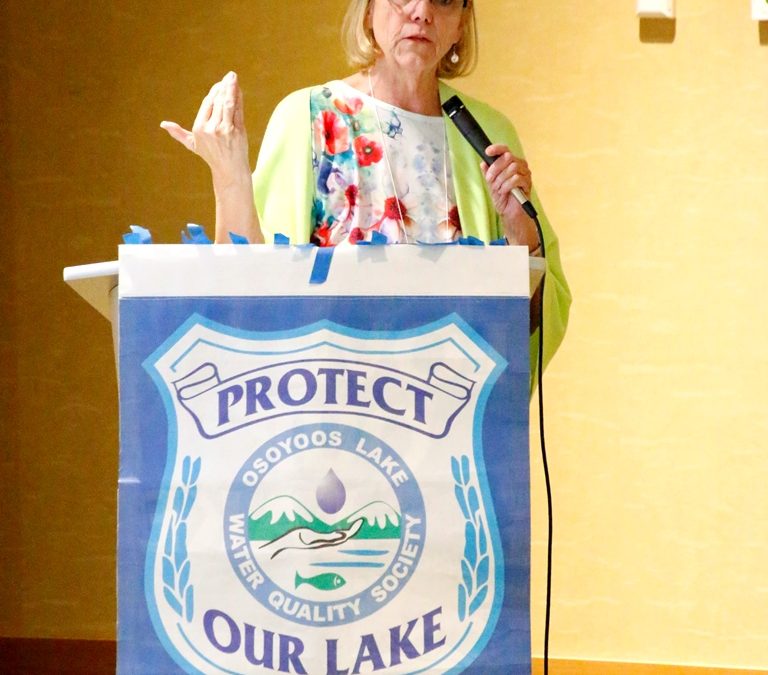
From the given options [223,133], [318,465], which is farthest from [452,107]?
[318,465]

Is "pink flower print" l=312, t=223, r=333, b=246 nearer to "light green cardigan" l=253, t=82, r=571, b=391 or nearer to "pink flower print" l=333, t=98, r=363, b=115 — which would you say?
"light green cardigan" l=253, t=82, r=571, b=391

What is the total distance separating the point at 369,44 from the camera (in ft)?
6.46

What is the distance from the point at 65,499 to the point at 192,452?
6.94ft

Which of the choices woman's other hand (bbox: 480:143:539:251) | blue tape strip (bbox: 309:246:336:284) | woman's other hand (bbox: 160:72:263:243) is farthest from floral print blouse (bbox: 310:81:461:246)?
blue tape strip (bbox: 309:246:336:284)

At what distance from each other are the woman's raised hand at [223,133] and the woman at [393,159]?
0.16m

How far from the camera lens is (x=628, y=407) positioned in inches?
127

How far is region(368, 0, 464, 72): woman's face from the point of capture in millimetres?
1887

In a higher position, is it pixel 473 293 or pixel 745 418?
pixel 473 293

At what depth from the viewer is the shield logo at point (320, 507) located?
4.57ft

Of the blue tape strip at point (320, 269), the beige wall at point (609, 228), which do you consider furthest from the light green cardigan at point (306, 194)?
the beige wall at point (609, 228)

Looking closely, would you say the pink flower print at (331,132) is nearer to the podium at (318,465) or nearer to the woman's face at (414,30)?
the woman's face at (414,30)

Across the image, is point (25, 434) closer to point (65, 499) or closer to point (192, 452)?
point (65, 499)

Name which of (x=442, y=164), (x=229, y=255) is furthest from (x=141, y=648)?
(x=442, y=164)

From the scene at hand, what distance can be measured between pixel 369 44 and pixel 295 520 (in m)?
0.87
